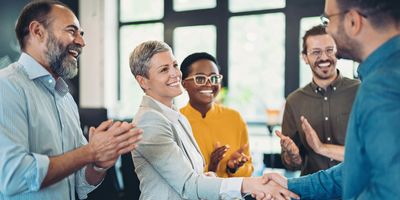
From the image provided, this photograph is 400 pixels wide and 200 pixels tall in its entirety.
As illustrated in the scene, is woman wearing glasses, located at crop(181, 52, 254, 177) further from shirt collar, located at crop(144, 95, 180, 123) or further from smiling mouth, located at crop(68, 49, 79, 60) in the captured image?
smiling mouth, located at crop(68, 49, 79, 60)

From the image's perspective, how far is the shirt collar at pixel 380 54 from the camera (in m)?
1.02

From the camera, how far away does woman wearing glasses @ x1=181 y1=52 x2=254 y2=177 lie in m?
2.29

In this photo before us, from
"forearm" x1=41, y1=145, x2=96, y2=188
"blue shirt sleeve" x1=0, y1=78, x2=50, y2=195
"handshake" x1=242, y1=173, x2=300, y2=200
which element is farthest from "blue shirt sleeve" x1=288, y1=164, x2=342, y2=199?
"blue shirt sleeve" x1=0, y1=78, x2=50, y2=195

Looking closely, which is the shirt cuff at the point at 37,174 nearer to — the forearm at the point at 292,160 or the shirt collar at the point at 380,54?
the shirt collar at the point at 380,54

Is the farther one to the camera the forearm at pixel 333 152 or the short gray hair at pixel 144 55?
the forearm at pixel 333 152

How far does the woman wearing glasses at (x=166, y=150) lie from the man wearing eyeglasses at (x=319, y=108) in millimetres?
560

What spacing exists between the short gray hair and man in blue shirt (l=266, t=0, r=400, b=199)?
0.82 metres

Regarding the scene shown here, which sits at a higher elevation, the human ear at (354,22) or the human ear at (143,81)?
the human ear at (354,22)

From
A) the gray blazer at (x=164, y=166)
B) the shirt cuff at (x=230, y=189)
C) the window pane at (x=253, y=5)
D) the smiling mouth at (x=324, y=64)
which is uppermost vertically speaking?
the window pane at (x=253, y=5)

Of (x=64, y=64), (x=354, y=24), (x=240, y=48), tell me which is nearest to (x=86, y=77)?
(x=240, y=48)

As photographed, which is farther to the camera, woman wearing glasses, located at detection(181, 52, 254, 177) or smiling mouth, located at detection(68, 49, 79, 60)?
woman wearing glasses, located at detection(181, 52, 254, 177)

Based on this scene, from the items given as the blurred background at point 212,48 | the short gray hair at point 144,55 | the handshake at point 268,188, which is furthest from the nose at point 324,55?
the blurred background at point 212,48

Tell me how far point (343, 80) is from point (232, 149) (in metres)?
0.77

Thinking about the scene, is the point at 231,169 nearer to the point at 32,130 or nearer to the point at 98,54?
the point at 32,130
